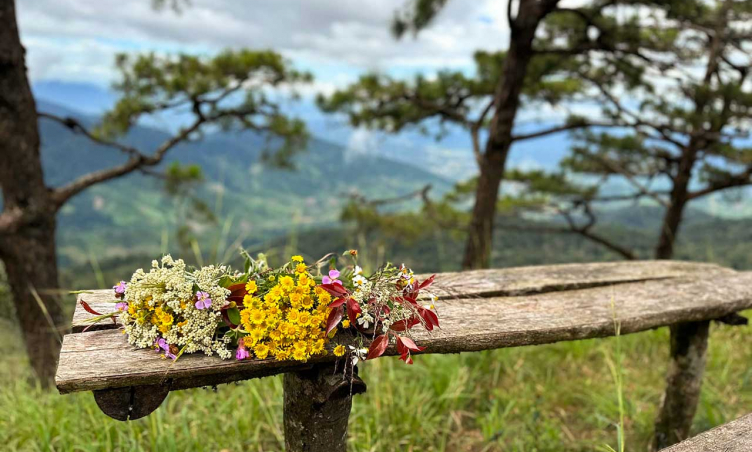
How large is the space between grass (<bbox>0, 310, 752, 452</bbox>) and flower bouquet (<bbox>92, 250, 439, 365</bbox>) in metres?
0.81

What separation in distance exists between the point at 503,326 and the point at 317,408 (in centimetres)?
66

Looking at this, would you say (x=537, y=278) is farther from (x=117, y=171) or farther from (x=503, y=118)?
(x=117, y=171)

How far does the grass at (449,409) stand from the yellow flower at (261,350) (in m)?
0.91

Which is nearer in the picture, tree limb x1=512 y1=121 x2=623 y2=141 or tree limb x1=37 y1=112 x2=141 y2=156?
tree limb x1=37 y1=112 x2=141 y2=156

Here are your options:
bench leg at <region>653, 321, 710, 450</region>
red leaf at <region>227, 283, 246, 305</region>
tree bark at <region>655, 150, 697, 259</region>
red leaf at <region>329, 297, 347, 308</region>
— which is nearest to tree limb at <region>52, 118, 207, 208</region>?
red leaf at <region>227, 283, 246, 305</region>

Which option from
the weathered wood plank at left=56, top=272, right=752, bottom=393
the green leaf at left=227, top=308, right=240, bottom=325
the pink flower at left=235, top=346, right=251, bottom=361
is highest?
the green leaf at left=227, top=308, right=240, bottom=325

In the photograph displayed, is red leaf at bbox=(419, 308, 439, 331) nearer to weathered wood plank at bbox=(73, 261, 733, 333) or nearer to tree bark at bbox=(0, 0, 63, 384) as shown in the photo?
weathered wood plank at bbox=(73, 261, 733, 333)

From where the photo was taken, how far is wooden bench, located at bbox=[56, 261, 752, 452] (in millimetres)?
1312

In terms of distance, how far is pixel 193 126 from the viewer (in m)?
6.29

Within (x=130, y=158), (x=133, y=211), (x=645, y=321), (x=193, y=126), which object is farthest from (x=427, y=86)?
(x=133, y=211)

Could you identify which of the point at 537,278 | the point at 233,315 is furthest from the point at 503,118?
the point at 233,315

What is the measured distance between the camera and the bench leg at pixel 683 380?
252 cm

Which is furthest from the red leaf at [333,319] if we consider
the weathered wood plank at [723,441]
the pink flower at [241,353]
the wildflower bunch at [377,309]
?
the weathered wood plank at [723,441]

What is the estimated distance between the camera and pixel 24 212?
150 inches
